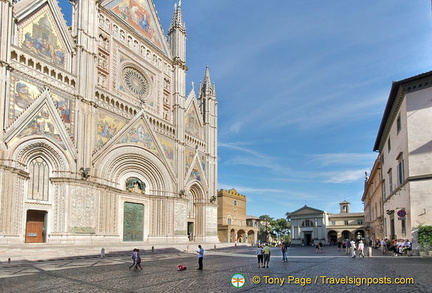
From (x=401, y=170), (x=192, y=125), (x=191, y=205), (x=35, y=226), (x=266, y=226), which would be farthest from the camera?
(x=266, y=226)

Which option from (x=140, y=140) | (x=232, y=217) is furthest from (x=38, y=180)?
(x=232, y=217)

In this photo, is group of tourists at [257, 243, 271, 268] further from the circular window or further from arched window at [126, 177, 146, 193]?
the circular window

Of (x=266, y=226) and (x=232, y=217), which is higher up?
(x=232, y=217)

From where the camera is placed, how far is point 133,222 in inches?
1257

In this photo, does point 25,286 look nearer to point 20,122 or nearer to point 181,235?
point 20,122

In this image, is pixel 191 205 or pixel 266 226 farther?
pixel 266 226

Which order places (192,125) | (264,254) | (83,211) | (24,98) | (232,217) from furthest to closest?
(232,217)
(192,125)
(83,211)
(24,98)
(264,254)

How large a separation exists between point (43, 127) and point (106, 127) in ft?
19.1

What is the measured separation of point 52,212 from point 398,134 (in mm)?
25069

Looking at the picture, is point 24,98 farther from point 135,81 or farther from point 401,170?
point 401,170

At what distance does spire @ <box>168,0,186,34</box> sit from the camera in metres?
→ 40.4

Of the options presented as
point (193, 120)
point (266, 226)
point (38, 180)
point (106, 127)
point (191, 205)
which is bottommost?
point (266, 226)

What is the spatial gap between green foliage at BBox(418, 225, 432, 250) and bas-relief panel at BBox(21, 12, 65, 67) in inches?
1031

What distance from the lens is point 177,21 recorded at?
4050cm
